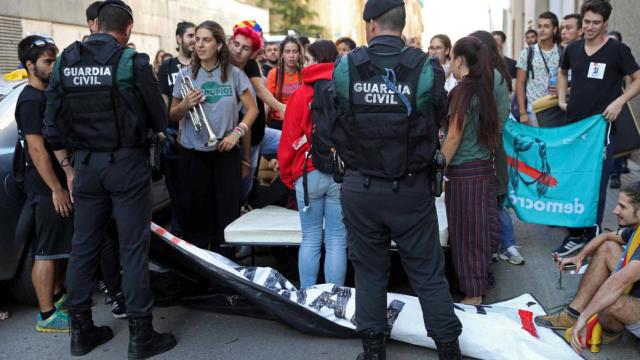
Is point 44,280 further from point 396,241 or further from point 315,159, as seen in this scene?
point 396,241

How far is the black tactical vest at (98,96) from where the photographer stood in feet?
12.5

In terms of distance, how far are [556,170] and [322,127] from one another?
2.50 meters

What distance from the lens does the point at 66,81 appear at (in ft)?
12.6

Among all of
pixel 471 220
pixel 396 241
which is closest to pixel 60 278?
pixel 396 241

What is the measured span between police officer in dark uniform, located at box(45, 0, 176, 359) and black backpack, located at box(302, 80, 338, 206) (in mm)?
937

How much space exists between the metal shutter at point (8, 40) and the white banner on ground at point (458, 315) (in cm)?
1213

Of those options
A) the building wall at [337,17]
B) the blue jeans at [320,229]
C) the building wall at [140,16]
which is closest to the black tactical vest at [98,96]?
the blue jeans at [320,229]

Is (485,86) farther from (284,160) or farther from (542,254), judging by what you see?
(542,254)

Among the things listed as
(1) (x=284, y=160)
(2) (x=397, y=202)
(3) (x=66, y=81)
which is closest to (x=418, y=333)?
(2) (x=397, y=202)

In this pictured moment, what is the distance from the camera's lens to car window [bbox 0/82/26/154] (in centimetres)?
467

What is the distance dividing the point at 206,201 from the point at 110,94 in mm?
1564

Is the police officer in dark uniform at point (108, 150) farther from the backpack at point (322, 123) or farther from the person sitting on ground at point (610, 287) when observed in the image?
the person sitting on ground at point (610, 287)

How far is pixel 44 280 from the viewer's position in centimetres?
443

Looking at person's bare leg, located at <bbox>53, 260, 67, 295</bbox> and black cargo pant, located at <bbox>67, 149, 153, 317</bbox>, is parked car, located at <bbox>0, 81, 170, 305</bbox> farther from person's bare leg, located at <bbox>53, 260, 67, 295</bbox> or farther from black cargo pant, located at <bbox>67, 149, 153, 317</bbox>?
black cargo pant, located at <bbox>67, 149, 153, 317</bbox>
